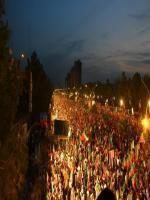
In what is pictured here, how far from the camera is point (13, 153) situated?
7.84 metres

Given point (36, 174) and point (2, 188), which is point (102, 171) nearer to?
point (36, 174)

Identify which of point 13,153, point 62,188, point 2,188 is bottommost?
point 62,188

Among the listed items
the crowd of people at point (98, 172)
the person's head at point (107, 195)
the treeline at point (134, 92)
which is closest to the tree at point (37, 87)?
the crowd of people at point (98, 172)

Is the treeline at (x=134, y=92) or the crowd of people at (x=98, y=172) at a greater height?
the treeline at (x=134, y=92)

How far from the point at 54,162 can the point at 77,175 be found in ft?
10.7

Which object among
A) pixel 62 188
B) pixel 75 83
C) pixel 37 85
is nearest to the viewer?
pixel 62 188

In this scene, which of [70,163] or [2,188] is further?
[70,163]

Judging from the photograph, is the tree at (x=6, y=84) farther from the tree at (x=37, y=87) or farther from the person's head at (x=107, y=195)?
the tree at (x=37, y=87)

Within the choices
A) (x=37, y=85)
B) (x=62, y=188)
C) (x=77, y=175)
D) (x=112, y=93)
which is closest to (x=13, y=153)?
(x=62, y=188)

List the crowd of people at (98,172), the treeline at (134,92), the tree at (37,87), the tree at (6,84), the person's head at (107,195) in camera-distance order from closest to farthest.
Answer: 1. the person's head at (107,195)
2. the tree at (6,84)
3. the crowd of people at (98,172)
4. the tree at (37,87)
5. the treeline at (134,92)

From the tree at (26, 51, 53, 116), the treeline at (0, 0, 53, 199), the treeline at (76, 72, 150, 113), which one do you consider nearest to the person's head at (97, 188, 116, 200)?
the treeline at (0, 0, 53, 199)

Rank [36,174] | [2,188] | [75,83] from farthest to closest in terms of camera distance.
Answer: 1. [75,83]
2. [36,174]
3. [2,188]

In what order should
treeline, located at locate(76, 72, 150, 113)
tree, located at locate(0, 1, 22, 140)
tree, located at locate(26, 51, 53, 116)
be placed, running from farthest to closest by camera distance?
treeline, located at locate(76, 72, 150, 113)
tree, located at locate(26, 51, 53, 116)
tree, located at locate(0, 1, 22, 140)

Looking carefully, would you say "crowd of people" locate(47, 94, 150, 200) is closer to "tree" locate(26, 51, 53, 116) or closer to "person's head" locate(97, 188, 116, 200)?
"tree" locate(26, 51, 53, 116)
